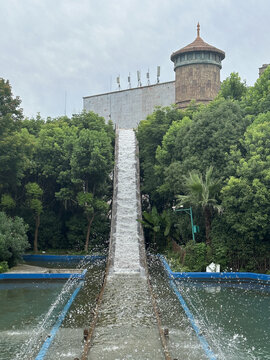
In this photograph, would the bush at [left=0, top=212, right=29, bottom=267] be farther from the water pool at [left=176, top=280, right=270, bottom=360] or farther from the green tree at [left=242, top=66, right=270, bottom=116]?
the green tree at [left=242, top=66, right=270, bottom=116]

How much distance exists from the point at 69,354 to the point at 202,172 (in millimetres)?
12494

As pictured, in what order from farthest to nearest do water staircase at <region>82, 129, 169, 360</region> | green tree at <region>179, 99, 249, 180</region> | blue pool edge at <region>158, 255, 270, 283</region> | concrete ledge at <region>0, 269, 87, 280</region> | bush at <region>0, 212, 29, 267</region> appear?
green tree at <region>179, 99, 249, 180</region>, bush at <region>0, 212, 29, 267</region>, concrete ledge at <region>0, 269, 87, 280</region>, blue pool edge at <region>158, 255, 270, 283</region>, water staircase at <region>82, 129, 169, 360</region>

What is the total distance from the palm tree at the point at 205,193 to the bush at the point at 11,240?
8.18 metres

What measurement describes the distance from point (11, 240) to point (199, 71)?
2301 cm

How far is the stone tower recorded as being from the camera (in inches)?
1328

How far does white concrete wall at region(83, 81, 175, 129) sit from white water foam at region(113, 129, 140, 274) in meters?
5.50

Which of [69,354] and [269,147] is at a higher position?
[269,147]

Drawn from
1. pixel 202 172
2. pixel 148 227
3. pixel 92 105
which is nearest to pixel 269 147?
pixel 202 172

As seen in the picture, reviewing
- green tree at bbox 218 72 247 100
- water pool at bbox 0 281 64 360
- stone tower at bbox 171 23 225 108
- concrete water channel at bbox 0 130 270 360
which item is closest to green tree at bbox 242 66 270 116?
green tree at bbox 218 72 247 100

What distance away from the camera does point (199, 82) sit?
3388 cm

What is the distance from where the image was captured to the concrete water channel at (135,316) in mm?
8688

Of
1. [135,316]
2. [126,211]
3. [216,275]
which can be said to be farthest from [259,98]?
[135,316]

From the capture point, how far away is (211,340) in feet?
31.2

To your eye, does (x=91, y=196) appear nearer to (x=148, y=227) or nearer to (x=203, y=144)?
(x=148, y=227)
